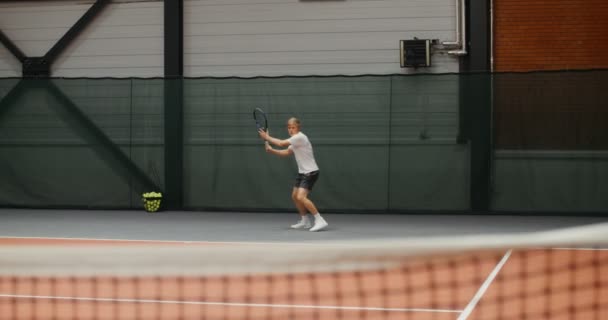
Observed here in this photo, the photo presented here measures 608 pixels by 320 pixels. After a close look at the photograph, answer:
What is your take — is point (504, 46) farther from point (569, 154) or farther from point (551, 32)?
point (569, 154)

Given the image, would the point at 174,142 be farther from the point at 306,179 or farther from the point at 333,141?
the point at 306,179

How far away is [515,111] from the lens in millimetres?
12406

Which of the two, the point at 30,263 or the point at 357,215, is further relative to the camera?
the point at 357,215

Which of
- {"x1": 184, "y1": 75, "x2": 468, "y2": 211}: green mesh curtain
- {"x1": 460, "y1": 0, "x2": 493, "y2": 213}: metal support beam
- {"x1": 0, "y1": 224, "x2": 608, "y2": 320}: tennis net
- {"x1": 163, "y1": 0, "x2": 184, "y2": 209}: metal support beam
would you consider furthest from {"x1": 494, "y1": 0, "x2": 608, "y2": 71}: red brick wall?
{"x1": 0, "y1": 224, "x2": 608, "y2": 320}: tennis net

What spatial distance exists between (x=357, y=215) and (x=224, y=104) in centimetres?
270

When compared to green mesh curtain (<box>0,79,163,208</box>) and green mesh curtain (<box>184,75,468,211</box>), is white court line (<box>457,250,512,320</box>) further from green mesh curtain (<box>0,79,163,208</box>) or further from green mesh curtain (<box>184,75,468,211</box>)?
green mesh curtain (<box>0,79,163,208</box>)

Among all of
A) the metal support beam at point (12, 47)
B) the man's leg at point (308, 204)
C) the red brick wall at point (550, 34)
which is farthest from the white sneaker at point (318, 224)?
the metal support beam at point (12, 47)

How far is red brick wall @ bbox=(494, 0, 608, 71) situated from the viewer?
13.2 meters

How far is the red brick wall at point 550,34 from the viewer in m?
13.2

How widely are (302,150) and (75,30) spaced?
6624 millimetres

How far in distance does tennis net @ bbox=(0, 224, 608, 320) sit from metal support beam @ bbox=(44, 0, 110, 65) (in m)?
8.84

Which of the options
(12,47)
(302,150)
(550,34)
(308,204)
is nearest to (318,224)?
(308,204)

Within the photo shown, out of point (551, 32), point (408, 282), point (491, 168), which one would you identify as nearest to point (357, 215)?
point (491, 168)

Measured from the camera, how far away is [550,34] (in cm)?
1334
